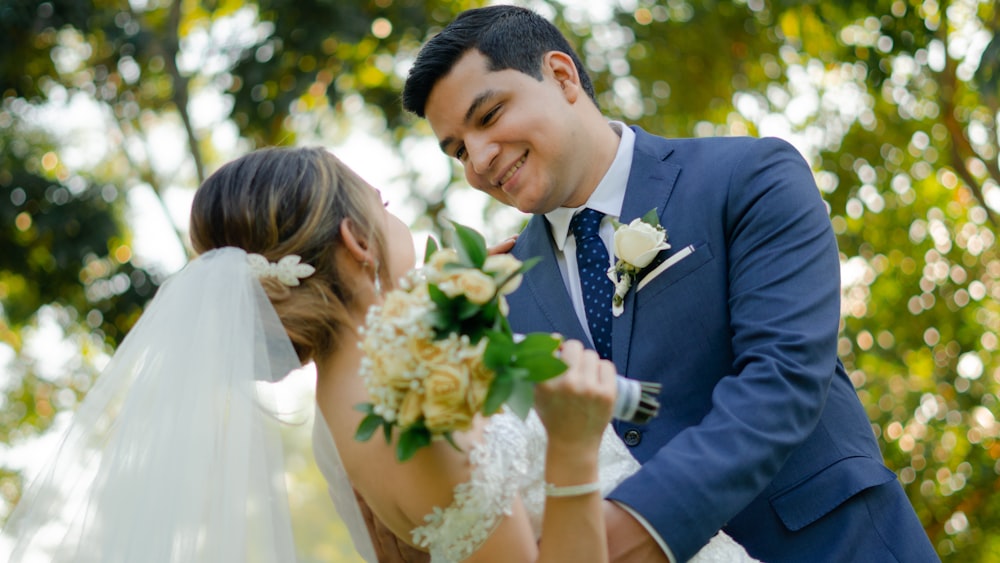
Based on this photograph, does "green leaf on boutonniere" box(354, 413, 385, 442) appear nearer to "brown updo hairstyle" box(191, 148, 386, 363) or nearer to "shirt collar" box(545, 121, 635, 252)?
"brown updo hairstyle" box(191, 148, 386, 363)

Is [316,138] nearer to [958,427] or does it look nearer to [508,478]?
[958,427]

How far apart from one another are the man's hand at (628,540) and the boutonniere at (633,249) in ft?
2.36

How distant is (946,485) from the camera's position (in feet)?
24.8

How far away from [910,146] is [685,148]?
18.9 feet

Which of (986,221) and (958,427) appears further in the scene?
(986,221)

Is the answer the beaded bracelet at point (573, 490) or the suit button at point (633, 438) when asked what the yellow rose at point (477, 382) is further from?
the suit button at point (633, 438)

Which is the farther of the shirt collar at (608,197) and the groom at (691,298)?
the shirt collar at (608,197)

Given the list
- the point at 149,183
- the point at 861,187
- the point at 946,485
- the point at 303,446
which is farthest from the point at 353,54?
the point at 303,446

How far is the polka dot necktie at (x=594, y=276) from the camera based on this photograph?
333 cm

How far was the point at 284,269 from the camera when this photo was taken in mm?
2830

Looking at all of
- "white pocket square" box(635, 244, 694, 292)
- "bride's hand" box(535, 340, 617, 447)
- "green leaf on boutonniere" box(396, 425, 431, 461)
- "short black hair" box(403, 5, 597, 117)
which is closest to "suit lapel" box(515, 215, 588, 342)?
"white pocket square" box(635, 244, 694, 292)

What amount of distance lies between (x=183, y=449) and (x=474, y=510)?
2.53 ft

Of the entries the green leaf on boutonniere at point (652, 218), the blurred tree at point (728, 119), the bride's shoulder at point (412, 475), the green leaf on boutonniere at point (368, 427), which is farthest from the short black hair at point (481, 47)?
the blurred tree at point (728, 119)

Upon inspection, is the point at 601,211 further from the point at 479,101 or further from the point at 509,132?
the point at 479,101
